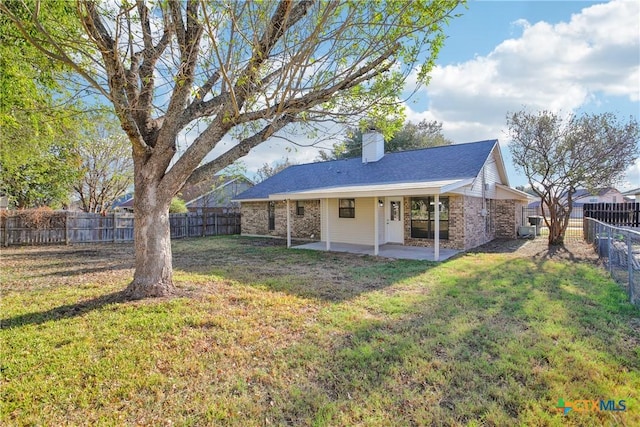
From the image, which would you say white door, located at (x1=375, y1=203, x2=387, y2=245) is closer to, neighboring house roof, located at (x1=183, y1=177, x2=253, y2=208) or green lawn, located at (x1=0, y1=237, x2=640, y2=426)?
green lawn, located at (x1=0, y1=237, x2=640, y2=426)

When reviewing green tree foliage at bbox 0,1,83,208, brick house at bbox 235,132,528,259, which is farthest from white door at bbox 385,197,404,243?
green tree foliage at bbox 0,1,83,208

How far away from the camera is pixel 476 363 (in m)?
3.30

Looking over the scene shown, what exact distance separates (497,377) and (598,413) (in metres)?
0.74

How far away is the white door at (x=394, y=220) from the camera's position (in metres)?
12.5

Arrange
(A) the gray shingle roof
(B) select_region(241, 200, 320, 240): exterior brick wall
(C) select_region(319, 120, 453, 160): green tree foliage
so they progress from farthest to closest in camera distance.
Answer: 1. (C) select_region(319, 120, 453, 160): green tree foliage
2. (B) select_region(241, 200, 320, 240): exterior brick wall
3. (A) the gray shingle roof

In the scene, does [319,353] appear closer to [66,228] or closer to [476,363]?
[476,363]

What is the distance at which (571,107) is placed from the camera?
11406 mm

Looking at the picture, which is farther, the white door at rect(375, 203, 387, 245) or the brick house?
the white door at rect(375, 203, 387, 245)

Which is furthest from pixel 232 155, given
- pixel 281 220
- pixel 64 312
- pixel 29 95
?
pixel 281 220

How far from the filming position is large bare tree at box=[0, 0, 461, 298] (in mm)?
4195

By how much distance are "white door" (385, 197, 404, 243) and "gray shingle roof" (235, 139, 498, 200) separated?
91cm

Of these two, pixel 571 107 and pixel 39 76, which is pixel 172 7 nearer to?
pixel 39 76

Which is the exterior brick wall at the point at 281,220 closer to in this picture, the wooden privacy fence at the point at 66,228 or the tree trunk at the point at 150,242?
the wooden privacy fence at the point at 66,228

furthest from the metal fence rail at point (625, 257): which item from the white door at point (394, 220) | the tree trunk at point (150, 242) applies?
the tree trunk at point (150, 242)
